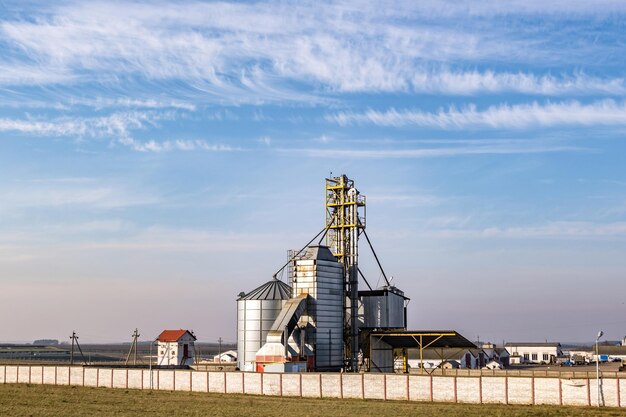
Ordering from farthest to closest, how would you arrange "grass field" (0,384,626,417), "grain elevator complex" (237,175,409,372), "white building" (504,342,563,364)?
"white building" (504,342,563,364)
"grain elevator complex" (237,175,409,372)
"grass field" (0,384,626,417)

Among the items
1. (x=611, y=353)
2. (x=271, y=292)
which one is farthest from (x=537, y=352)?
(x=271, y=292)

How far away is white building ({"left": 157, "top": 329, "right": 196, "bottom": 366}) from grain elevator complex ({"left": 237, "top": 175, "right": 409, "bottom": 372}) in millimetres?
23673

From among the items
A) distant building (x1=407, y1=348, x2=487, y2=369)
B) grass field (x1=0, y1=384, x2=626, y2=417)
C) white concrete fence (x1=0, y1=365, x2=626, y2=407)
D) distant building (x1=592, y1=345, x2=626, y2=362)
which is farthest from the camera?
distant building (x1=592, y1=345, x2=626, y2=362)

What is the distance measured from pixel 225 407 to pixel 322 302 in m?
25.1

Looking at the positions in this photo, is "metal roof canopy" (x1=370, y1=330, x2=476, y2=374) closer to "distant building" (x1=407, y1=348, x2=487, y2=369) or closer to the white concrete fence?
the white concrete fence

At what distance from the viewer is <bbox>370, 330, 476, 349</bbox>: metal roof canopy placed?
2815 inches

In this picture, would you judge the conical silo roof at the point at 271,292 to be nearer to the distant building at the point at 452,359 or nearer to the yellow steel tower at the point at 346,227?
the yellow steel tower at the point at 346,227

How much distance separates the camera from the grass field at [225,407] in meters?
47.4

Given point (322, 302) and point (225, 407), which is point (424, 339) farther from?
point (225, 407)

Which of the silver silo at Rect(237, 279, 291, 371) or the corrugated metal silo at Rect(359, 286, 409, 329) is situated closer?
the silver silo at Rect(237, 279, 291, 371)

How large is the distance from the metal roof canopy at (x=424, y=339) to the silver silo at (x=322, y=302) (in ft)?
17.0

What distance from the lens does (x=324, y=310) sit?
247 feet

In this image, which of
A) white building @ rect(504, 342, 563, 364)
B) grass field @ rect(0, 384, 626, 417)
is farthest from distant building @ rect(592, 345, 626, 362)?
grass field @ rect(0, 384, 626, 417)

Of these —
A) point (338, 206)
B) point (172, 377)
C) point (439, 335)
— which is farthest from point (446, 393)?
point (338, 206)
